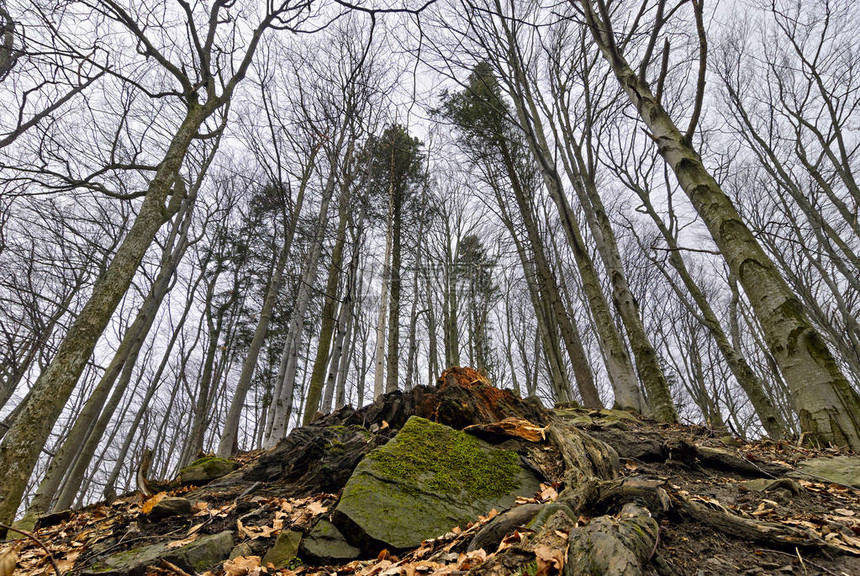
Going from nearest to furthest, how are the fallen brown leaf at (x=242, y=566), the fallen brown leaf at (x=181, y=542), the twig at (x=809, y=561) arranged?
the twig at (x=809, y=561) < the fallen brown leaf at (x=242, y=566) < the fallen brown leaf at (x=181, y=542)

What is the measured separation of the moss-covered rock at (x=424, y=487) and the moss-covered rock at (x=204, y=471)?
8.53 ft

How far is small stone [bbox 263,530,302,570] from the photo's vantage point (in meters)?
2.04

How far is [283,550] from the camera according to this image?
2.10 m

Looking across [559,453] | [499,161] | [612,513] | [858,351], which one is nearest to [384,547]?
[612,513]

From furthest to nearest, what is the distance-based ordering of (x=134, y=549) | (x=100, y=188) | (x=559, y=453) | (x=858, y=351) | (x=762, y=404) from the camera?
(x=858, y=351), (x=762, y=404), (x=100, y=188), (x=559, y=453), (x=134, y=549)

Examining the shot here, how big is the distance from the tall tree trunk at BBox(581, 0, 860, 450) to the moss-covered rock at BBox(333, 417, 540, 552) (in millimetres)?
2535

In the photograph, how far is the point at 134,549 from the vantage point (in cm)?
233

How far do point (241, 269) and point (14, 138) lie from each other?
7.27 meters

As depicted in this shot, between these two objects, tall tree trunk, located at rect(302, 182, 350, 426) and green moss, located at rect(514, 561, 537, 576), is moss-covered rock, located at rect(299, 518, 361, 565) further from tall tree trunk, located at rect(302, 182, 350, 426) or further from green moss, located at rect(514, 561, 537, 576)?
tall tree trunk, located at rect(302, 182, 350, 426)

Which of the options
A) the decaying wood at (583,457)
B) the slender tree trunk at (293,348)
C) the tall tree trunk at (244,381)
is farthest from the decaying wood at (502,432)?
the tall tree trunk at (244,381)

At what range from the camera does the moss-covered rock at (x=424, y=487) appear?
205cm

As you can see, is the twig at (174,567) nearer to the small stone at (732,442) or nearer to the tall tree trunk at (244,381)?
the small stone at (732,442)

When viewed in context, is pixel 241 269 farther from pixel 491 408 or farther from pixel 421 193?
pixel 491 408

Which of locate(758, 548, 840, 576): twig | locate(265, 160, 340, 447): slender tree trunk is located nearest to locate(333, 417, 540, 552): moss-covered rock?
locate(758, 548, 840, 576): twig
